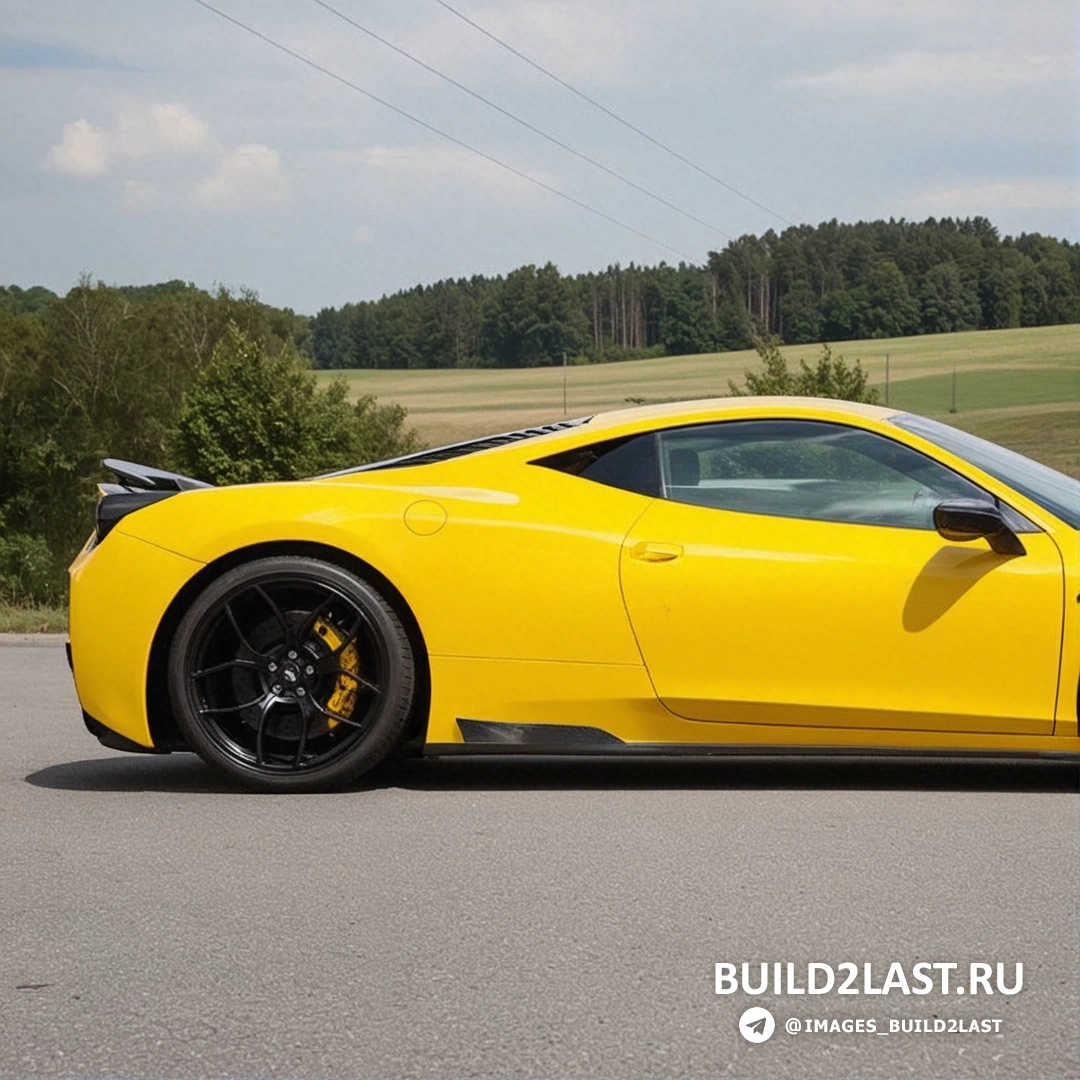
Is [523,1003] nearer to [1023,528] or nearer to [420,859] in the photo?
[420,859]

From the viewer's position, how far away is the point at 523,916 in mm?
4129

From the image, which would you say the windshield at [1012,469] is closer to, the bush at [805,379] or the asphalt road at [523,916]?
the asphalt road at [523,916]

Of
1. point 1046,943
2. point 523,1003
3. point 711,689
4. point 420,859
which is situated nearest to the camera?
point 523,1003

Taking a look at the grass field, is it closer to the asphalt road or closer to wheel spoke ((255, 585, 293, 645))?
the asphalt road

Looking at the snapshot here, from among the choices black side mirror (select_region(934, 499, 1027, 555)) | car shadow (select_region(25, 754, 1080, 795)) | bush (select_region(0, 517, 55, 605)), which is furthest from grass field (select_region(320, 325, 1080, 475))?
black side mirror (select_region(934, 499, 1027, 555))

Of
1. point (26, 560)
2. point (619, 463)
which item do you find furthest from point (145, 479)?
point (26, 560)

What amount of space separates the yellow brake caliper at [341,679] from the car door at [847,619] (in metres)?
0.91

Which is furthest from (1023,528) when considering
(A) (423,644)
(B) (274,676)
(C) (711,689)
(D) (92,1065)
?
(D) (92,1065)

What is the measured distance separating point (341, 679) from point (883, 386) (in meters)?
81.3

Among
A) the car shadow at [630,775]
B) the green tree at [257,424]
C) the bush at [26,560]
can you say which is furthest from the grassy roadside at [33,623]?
the green tree at [257,424]

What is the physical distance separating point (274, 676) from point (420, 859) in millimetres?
1142

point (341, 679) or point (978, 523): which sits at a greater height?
point (978, 523)

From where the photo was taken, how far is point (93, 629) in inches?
229

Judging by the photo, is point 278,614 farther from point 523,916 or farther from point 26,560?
point 26,560
